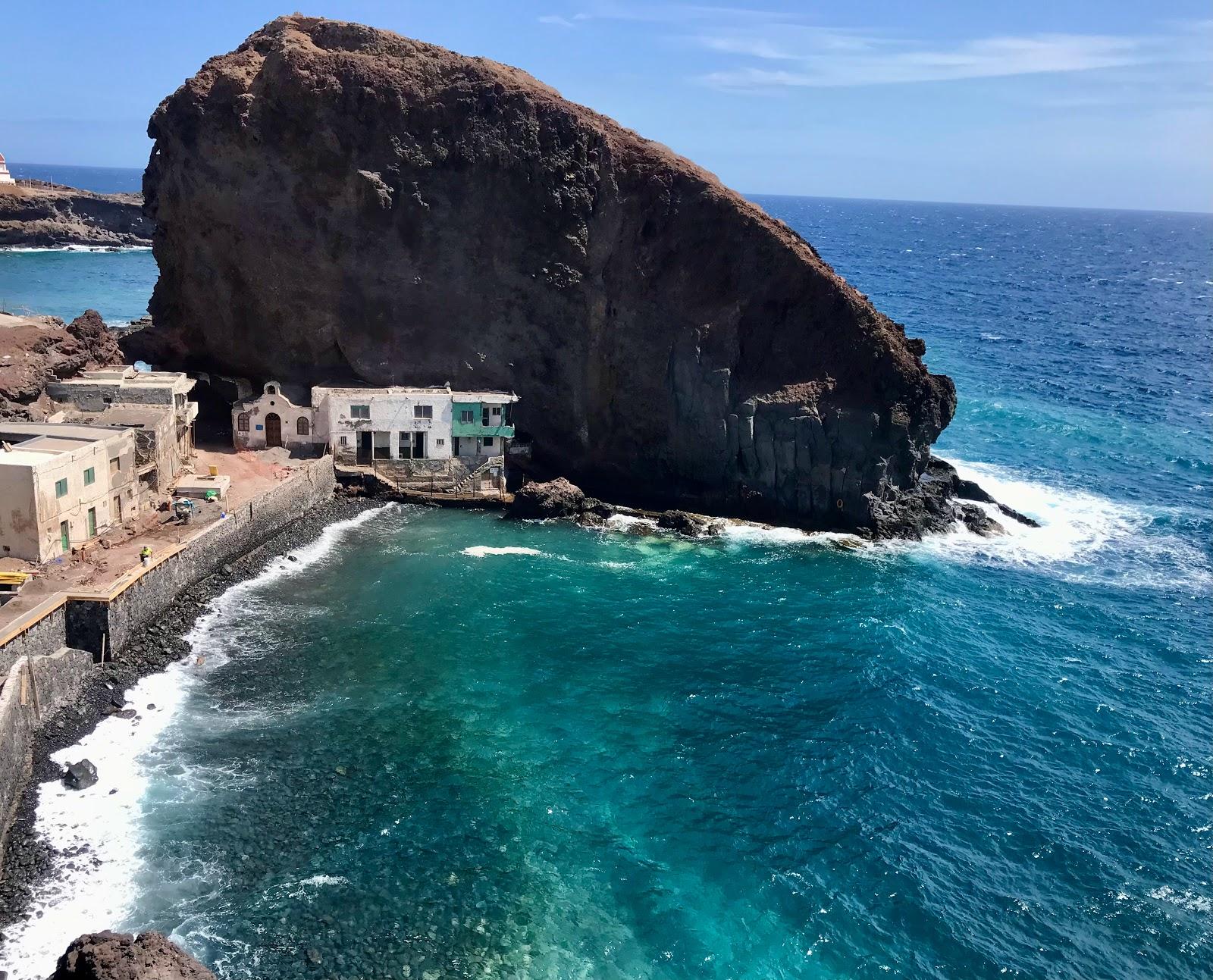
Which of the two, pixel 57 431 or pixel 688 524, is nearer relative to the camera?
pixel 57 431

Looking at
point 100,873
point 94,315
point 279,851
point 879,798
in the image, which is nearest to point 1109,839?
point 879,798

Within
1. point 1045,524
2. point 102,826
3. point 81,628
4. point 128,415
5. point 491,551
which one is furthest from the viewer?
point 1045,524

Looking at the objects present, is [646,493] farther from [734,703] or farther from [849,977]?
[849,977]

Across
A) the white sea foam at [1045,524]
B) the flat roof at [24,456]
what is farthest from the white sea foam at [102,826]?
the white sea foam at [1045,524]

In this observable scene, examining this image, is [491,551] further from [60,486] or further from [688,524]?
[60,486]

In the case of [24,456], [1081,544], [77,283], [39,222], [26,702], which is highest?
[39,222]

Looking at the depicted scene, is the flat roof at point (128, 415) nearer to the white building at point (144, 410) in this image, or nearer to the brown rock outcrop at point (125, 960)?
the white building at point (144, 410)

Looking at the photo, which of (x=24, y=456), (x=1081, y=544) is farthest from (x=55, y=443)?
(x=1081, y=544)
